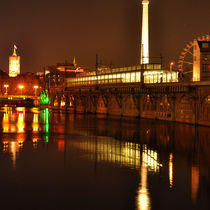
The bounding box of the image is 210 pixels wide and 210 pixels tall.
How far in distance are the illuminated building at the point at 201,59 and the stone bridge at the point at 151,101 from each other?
1078cm

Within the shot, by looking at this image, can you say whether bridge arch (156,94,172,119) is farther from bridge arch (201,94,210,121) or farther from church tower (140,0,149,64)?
church tower (140,0,149,64)

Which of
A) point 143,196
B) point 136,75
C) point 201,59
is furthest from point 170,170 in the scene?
point 136,75

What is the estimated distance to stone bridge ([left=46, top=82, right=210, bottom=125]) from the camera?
165 ft

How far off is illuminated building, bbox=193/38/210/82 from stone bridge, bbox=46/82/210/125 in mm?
10781

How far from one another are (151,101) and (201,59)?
47.0 feet

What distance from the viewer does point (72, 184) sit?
20.5 metres

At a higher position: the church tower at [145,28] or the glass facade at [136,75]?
the church tower at [145,28]

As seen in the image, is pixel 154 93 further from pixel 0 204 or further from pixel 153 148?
pixel 0 204

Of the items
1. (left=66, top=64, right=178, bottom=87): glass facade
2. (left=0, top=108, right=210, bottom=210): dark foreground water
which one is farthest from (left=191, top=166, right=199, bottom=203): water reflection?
(left=66, top=64, right=178, bottom=87): glass facade

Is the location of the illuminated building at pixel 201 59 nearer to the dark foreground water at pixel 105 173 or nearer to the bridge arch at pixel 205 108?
the bridge arch at pixel 205 108

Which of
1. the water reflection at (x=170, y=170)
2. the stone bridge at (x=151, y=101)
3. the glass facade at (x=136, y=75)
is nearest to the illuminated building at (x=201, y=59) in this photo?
the glass facade at (x=136, y=75)

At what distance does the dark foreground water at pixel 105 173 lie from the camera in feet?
58.2

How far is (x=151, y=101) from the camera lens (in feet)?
214

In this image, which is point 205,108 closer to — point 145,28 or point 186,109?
point 186,109
